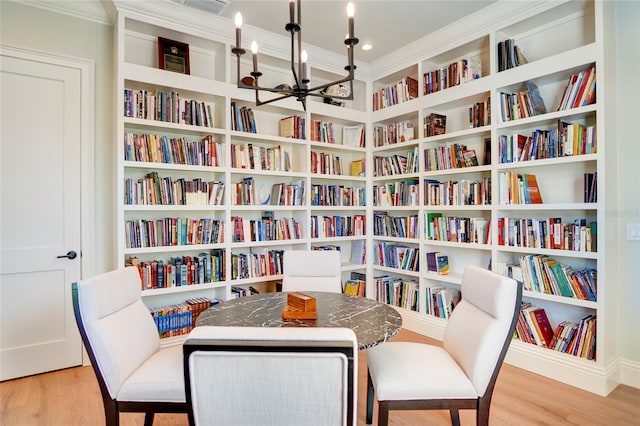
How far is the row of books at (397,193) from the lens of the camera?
12.2 feet

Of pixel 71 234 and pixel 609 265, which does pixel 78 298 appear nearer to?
pixel 71 234

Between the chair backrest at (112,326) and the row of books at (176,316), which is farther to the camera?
the row of books at (176,316)

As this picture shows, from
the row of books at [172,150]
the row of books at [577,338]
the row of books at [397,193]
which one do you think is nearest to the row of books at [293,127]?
the row of books at [172,150]

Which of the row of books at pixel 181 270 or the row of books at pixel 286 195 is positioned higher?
the row of books at pixel 286 195

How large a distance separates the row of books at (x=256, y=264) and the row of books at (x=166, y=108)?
4.11 feet

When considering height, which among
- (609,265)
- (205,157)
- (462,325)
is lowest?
(462,325)

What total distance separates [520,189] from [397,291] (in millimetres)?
1652

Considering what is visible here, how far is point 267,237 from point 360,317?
70.6 inches

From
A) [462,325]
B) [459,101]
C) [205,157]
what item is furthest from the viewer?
[459,101]

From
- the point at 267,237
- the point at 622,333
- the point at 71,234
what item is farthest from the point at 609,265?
the point at 71,234

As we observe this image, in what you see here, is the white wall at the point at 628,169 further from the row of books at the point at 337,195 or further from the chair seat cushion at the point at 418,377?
the row of books at the point at 337,195

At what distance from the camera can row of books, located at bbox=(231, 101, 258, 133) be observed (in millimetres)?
3322

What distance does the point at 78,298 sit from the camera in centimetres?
148

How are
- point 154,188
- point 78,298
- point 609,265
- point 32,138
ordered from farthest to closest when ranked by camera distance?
1. point 154,188
2. point 32,138
3. point 609,265
4. point 78,298
